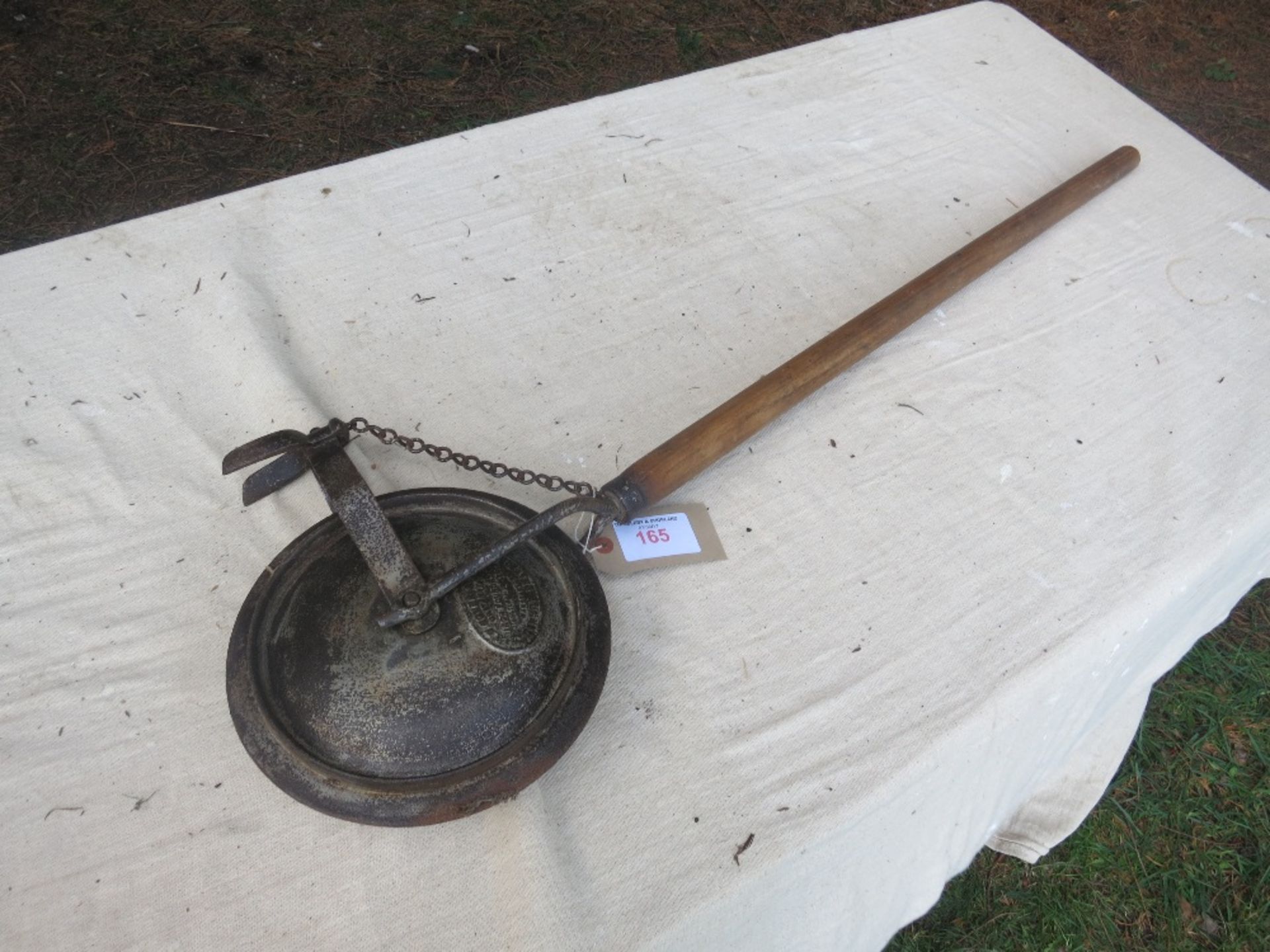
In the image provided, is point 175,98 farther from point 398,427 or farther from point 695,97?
point 398,427

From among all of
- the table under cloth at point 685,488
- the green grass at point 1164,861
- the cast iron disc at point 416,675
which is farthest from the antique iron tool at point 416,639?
the green grass at point 1164,861

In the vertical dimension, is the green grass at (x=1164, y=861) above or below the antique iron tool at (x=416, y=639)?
below

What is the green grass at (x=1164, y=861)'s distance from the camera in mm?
1707

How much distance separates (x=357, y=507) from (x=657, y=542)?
1.56 feet

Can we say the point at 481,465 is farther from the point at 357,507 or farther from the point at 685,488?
the point at 685,488

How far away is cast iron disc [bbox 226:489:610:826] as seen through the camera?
43.1 inches

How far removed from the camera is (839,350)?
5.19ft

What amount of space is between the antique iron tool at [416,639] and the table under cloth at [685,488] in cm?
11

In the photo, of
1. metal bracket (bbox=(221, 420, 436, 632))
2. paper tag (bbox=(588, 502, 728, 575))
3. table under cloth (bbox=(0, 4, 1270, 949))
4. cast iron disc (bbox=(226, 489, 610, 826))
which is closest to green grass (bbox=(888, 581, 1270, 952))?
table under cloth (bbox=(0, 4, 1270, 949))

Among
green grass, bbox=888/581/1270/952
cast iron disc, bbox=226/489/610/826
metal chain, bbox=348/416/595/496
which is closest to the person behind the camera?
cast iron disc, bbox=226/489/610/826

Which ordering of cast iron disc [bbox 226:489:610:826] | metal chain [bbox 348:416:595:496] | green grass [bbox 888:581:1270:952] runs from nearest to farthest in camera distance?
cast iron disc [bbox 226:489:610:826]
metal chain [bbox 348:416:595:496]
green grass [bbox 888:581:1270:952]

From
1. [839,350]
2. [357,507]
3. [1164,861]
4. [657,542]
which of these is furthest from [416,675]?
[1164,861]

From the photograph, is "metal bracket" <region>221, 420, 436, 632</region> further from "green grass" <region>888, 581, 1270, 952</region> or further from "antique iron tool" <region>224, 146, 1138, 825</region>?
"green grass" <region>888, 581, 1270, 952</region>

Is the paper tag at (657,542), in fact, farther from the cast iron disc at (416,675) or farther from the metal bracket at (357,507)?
the metal bracket at (357,507)
